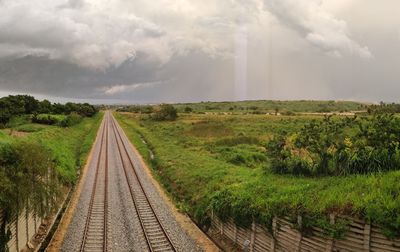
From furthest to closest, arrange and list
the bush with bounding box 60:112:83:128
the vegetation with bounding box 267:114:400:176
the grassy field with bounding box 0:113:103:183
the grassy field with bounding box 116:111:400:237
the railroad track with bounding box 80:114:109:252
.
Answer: the bush with bounding box 60:112:83:128 < the grassy field with bounding box 0:113:103:183 < the railroad track with bounding box 80:114:109:252 < the vegetation with bounding box 267:114:400:176 < the grassy field with bounding box 116:111:400:237

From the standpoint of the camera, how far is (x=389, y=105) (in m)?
18.1

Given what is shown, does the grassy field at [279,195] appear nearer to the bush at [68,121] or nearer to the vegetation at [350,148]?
the vegetation at [350,148]

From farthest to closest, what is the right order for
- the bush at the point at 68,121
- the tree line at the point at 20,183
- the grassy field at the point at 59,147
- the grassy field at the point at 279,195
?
the bush at the point at 68,121, the grassy field at the point at 59,147, the tree line at the point at 20,183, the grassy field at the point at 279,195

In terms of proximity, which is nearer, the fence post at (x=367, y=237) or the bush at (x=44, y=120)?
the fence post at (x=367, y=237)

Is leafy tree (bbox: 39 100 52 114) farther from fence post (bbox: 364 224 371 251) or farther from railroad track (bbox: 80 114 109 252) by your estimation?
fence post (bbox: 364 224 371 251)

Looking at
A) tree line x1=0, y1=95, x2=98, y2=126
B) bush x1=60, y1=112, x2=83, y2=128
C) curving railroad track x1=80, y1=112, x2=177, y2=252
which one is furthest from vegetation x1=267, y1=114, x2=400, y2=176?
bush x1=60, y1=112, x2=83, y2=128

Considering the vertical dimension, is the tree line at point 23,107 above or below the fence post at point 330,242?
above

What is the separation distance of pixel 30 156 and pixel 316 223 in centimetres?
1274

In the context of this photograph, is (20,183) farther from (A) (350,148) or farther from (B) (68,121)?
(B) (68,121)

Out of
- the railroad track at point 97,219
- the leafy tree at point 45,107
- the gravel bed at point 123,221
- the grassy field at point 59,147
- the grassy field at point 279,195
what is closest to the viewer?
the grassy field at point 279,195

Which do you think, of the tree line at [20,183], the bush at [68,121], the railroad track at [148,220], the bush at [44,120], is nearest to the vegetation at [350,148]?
the railroad track at [148,220]

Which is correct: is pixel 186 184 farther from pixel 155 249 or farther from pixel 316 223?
pixel 316 223

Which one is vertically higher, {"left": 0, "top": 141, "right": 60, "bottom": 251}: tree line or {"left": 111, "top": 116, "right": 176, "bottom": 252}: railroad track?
{"left": 0, "top": 141, "right": 60, "bottom": 251}: tree line

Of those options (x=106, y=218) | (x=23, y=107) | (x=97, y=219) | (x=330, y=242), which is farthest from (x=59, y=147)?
(x=23, y=107)
